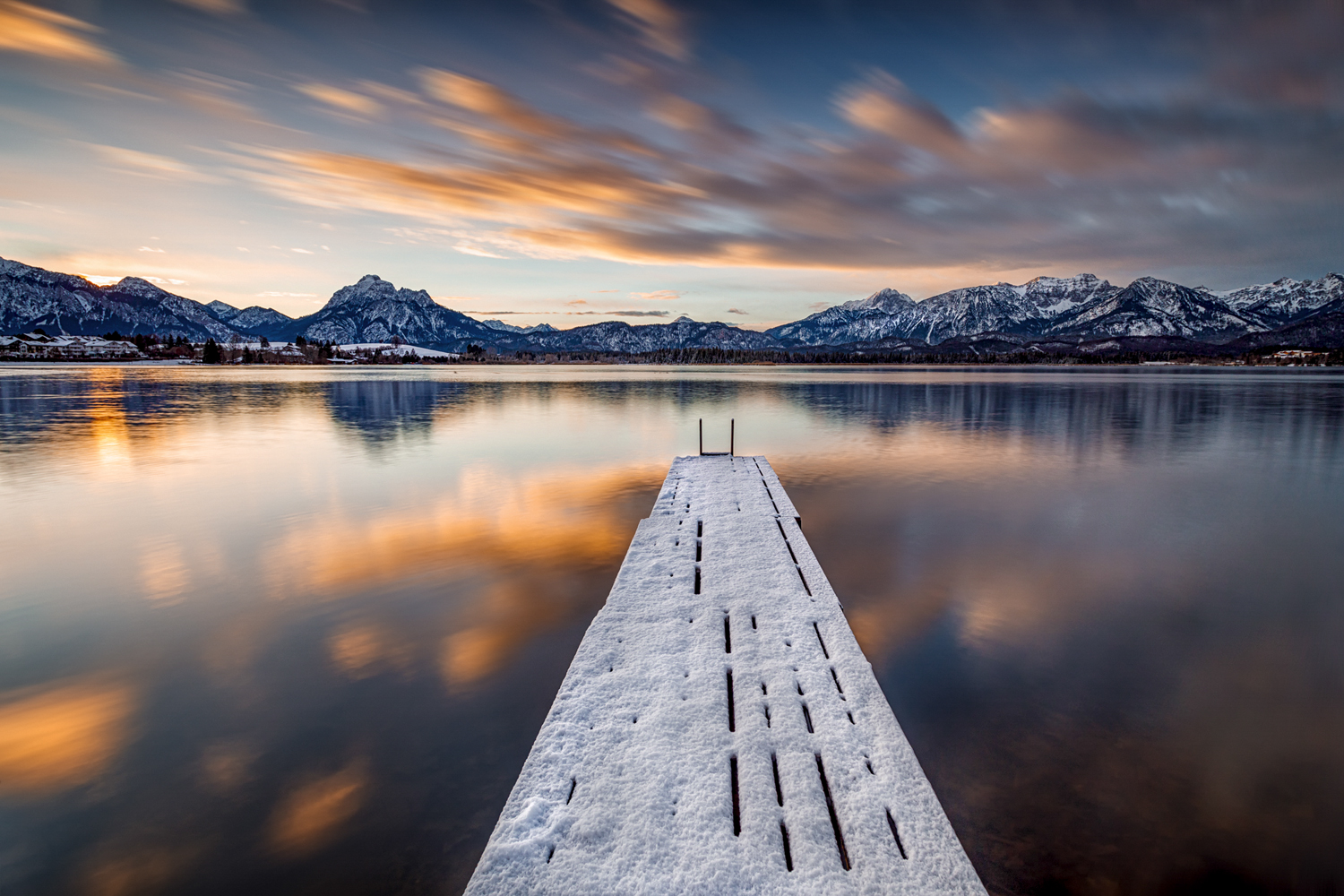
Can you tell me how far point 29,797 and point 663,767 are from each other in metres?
6.56

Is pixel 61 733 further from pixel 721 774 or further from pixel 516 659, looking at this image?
pixel 721 774

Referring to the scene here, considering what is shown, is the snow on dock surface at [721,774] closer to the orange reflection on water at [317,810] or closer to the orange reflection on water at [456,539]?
the orange reflection on water at [317,810]

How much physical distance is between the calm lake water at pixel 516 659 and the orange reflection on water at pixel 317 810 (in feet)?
0.10

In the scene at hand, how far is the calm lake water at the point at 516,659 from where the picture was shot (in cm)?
568

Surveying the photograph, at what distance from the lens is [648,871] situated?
4492mm

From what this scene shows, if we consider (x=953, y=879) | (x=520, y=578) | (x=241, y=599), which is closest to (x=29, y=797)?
(x=241, y=599)

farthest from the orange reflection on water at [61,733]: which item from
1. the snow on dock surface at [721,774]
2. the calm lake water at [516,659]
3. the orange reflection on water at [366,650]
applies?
the snow on dock surface at [721,774]

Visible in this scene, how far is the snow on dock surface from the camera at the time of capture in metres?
4.52

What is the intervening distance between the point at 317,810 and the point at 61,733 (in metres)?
4.13

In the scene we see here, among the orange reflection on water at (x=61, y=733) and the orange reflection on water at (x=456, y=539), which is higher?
the orange reflection on water at (x=456, y=539)

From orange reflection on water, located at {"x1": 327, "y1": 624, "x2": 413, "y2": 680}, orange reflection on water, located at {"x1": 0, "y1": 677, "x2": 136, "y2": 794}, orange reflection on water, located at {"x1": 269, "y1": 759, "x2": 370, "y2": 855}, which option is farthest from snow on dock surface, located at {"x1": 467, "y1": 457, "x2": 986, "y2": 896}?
orange reflection on water, located at {"x1": 0, "y1": 677, "x2": 136, "y2": 794}

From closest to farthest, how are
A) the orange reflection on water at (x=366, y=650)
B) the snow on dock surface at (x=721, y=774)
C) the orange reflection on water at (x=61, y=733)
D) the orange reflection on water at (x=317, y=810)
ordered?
the snow on dock surface at (x=721, y=774)
the orange reflection on water at (x=317, y=810)
the orange reflection on water at (x=61, y=733)
the orange reflection on water at (x=366, y=650)

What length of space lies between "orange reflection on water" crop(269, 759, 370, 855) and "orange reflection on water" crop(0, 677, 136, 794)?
2.45 metres

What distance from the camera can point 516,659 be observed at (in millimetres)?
9328
